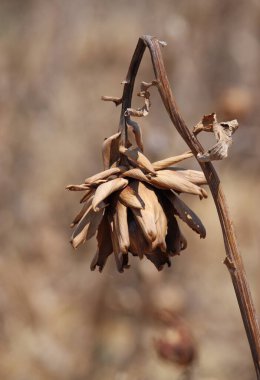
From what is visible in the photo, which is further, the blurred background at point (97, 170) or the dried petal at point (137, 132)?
the blurred background at point (97, 170)

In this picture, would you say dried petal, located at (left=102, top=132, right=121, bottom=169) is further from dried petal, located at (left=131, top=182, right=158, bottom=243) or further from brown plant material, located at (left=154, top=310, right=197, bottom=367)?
brown plant material, located at (left=154, top=310, right=197, bottom=367)

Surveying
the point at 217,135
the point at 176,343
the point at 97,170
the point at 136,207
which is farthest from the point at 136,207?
the point at 97,170

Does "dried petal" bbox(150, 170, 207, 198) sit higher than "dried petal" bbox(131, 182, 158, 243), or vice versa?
"dried petal" bbox(150, 170, 207, 198)

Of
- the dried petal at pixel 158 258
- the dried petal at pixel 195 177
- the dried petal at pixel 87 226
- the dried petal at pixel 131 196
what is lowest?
the dried petal at pixel 158 258

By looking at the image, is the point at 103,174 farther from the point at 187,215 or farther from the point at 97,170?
the point at 97,170

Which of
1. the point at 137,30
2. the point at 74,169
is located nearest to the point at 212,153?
the point at 74,169

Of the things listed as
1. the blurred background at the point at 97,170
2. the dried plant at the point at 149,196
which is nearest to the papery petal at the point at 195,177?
the dried plant at the point at 149,196

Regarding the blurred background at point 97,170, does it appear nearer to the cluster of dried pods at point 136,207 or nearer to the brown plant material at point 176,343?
the brown plant material at point 176,343

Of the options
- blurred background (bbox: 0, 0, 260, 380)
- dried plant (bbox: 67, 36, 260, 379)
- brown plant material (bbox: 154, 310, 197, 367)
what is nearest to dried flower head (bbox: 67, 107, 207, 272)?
dried plant (bbox: 67, 36, 260, 379)

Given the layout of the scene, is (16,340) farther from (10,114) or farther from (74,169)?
(10,114)
